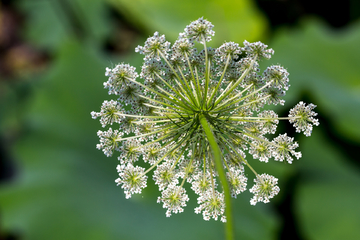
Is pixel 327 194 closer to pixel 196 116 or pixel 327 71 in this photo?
pixel 327 71

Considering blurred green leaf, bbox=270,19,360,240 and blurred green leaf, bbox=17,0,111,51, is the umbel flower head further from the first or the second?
blurred green leaf, bbox=17,0,111,51

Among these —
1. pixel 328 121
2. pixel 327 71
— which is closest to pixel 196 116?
pixel 328 121

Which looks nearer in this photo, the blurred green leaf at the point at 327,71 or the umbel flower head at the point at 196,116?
the umbel flower head at the point at 196,116

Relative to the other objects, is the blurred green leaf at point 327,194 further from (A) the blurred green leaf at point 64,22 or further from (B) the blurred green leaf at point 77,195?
(A) the blurred green leaf at point 64,22

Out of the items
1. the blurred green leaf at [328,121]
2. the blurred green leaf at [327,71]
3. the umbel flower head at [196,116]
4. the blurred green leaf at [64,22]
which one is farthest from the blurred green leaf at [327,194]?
the blurred green leaf at [64,22]

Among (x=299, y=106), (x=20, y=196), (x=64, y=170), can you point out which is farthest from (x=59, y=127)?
(x=299, y=106)

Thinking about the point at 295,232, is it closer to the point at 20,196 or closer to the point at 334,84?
the point at 334,84
